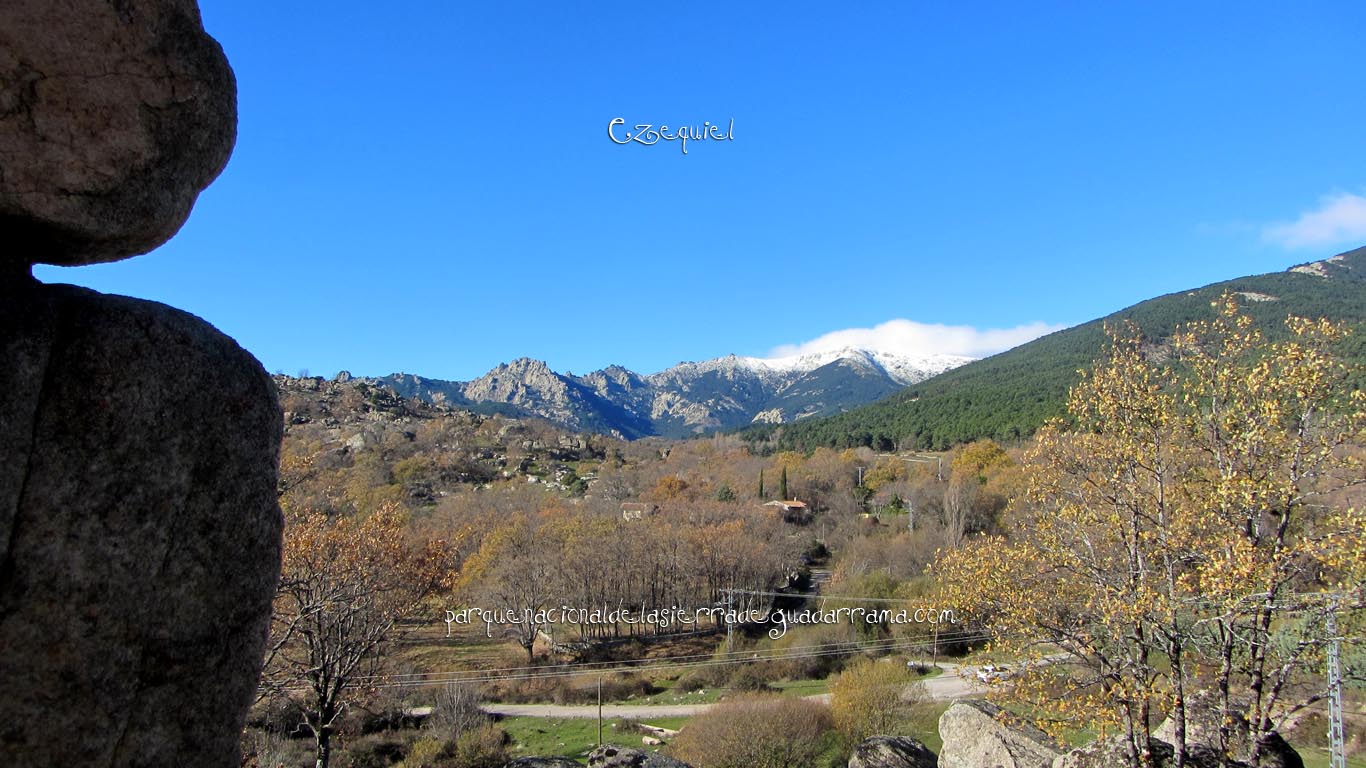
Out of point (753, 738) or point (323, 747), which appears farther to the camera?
point (753, 738)

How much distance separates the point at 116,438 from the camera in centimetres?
353

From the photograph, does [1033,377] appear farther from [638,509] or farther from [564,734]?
[564,734]

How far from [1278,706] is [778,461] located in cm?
12208

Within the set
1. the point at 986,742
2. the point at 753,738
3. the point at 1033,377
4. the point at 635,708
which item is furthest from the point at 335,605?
the point at 1033,377

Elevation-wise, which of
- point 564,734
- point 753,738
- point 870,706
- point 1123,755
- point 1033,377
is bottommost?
point 564,734

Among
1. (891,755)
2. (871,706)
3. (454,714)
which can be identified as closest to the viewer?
(891,755)

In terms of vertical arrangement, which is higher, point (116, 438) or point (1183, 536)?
point (116, 438)

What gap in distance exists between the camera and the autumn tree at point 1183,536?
1032cm

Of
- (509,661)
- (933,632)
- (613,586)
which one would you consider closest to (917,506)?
(933,632)

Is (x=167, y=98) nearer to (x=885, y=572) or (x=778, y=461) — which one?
(x=885, y=572)

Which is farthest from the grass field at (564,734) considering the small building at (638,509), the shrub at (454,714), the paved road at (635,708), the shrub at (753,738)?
the small building at (638,509)

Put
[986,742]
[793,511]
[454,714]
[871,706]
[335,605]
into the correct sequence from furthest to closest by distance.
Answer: [793,511] → [454,714] → [871,706] → [986,742] → [335,605]

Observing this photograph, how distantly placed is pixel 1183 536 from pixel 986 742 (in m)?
9.35

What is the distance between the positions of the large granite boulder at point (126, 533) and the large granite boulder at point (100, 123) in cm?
40
